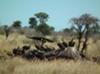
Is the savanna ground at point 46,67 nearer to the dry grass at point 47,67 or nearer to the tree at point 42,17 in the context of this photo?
the dry grass at point 47,67

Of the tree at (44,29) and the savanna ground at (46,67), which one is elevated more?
the savanna ground at (46,67)

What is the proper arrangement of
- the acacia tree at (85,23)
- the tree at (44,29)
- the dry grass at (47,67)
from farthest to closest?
1. the tree at (44,29)
2. the acacia tree at (85,23)
3. the dry grass at (47,67)

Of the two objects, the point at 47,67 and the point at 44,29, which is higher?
the point at 47,67

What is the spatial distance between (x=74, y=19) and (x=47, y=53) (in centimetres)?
1997

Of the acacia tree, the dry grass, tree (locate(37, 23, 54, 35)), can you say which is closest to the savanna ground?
the dry grass

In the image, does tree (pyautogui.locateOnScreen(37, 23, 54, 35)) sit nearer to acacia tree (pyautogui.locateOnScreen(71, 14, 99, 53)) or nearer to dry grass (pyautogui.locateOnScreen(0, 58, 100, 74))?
acacia tree (pyautogui.locateOnScreen(71, 14, 99, 53))

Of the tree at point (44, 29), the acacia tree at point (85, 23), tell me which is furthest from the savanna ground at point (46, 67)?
the tree at point (44, 29)

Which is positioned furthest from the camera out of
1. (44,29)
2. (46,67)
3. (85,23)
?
(44,29)

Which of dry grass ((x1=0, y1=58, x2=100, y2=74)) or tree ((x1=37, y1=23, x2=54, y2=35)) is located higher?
dry grass ((x1=0, y1=58, x2=100, y2=74))

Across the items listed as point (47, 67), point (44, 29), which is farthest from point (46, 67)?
point (44, 29)

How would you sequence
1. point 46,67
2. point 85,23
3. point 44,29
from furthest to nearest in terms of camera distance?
point 44,29
point 85,23
point 46,67

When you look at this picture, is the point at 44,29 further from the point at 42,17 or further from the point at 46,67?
the point at 46,67

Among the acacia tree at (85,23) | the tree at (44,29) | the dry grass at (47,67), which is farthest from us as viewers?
the tree at (44,29)

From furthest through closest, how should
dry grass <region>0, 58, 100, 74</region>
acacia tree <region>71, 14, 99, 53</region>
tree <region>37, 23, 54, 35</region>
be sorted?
tree <region>37, 23, 54, 35</region> → acacia tree <region>71, 14, 99, 53</region> → dry grass <region>0, 58, 100, 74</region>
